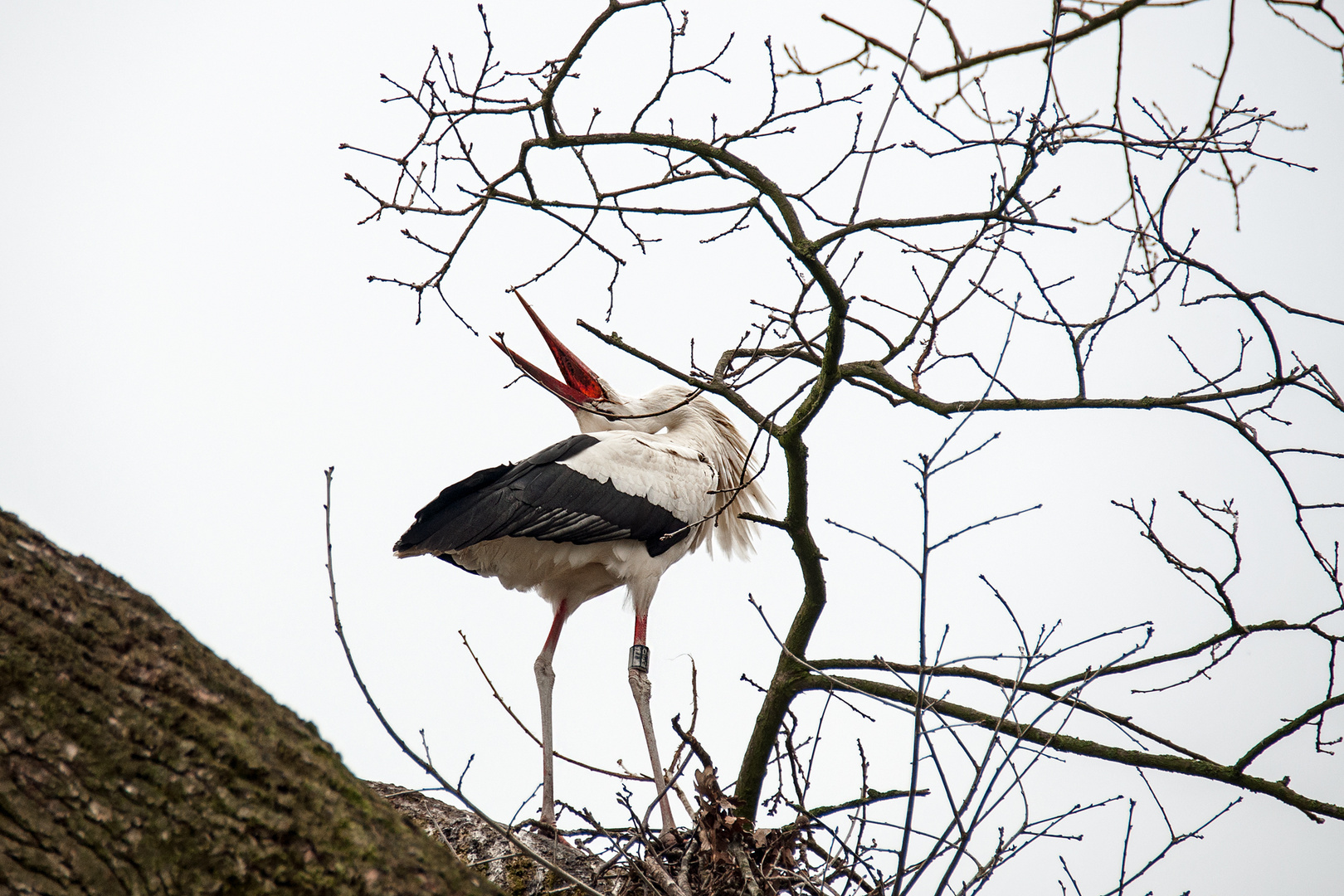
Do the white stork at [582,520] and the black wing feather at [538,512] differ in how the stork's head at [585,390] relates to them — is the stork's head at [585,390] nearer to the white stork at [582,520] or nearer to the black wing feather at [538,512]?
the white stork at [582,520]

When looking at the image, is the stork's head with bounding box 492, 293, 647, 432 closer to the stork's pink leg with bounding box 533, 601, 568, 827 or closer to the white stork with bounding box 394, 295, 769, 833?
the white stork with bounding box 394, 295, 769, 833

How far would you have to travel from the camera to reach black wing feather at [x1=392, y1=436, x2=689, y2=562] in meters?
4.77

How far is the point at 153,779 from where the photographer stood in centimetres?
136

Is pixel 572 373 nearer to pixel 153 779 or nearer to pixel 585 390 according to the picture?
pixel 585 390

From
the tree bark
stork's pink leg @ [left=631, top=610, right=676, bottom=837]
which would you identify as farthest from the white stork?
the tree bark

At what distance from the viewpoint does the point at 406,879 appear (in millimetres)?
1377

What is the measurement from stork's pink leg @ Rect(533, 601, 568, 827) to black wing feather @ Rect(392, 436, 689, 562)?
2.06ft

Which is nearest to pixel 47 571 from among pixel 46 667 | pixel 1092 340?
pixel 46 667

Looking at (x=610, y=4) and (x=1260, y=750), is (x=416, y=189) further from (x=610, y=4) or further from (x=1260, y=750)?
(x=1260, y=750)

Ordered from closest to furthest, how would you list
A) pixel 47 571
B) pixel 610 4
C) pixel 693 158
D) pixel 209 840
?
pixel 209 840, pixel 47 571, pixel 610 4, pixel 693 158

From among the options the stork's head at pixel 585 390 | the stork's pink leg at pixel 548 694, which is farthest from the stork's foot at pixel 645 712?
the stork's head at pixel 585 390

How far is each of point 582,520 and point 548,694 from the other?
3.10 feet

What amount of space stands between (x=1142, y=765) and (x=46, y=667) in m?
3.46

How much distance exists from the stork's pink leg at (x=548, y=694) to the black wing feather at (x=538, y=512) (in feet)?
2.06
